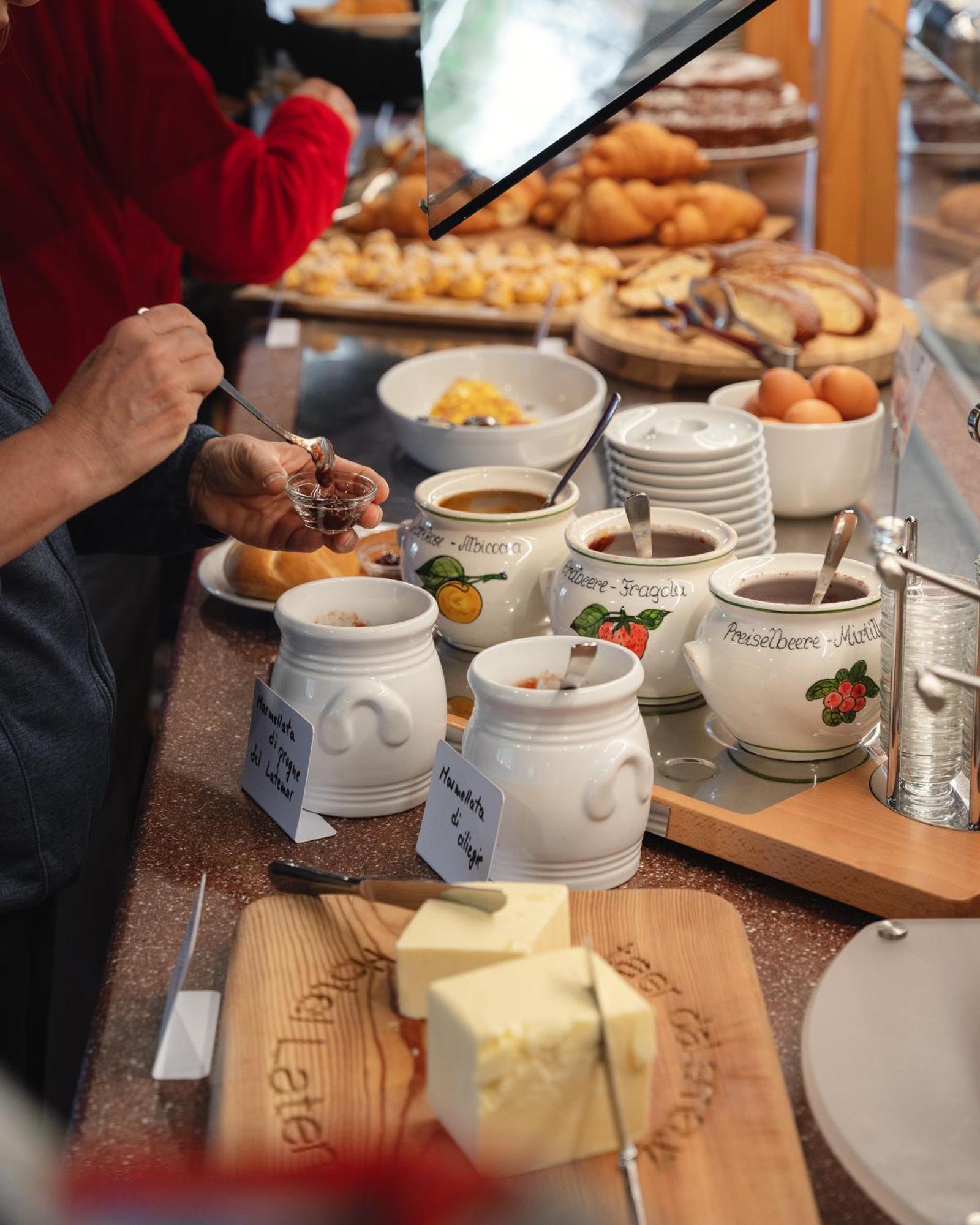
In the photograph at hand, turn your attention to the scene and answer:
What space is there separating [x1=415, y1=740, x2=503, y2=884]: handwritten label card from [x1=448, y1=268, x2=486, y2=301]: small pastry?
1.71 m

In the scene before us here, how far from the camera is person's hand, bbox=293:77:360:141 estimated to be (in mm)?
1984

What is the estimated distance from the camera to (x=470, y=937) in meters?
0.68

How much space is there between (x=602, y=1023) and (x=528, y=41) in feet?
2.45

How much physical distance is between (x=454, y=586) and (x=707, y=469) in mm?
340

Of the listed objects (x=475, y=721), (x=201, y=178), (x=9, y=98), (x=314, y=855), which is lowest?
(x=314, y=855)

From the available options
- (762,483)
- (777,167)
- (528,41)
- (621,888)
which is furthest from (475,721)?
(777,167)

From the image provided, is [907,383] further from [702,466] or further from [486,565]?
[486,565]

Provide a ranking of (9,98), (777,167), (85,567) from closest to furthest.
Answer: (9,98)
(85,567)
(777,167)

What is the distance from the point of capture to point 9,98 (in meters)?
1.54

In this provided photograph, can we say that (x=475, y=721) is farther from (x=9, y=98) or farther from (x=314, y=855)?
(x=9, y=98)

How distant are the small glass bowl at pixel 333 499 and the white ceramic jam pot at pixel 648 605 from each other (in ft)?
0.62

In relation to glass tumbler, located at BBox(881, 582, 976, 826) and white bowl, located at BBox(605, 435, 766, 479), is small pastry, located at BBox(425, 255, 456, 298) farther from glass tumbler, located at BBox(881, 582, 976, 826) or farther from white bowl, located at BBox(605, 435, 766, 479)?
glass tumbler, located at BBox(881, 582, 976, 826)

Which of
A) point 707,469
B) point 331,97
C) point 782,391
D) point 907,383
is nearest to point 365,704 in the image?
point 707,469

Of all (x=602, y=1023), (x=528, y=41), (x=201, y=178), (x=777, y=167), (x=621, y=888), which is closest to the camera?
(x=602, y=1023)
